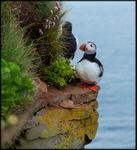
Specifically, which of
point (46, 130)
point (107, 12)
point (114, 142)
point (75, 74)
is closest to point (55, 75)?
point (75, 74)

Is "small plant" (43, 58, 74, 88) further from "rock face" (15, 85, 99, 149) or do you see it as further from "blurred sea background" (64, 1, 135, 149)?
"blurred sea background" (64, 1, 135, 149)

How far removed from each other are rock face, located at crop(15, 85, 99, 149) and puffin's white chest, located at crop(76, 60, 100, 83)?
15cm

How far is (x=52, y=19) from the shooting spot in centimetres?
1070

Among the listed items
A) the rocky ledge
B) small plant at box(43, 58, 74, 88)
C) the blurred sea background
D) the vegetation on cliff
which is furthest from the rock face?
the blurred sea background

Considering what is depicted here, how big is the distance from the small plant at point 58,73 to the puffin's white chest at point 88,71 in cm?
21

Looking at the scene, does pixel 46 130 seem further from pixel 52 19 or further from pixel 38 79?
pixel 52 19

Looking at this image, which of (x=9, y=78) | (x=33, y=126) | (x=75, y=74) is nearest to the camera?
(x=9, y=78)

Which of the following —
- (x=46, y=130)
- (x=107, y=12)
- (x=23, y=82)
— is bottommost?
(x=107, y=12)

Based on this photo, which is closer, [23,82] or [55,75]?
[23,82]

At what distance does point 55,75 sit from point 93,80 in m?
0.46

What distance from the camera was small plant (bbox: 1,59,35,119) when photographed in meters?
8.16

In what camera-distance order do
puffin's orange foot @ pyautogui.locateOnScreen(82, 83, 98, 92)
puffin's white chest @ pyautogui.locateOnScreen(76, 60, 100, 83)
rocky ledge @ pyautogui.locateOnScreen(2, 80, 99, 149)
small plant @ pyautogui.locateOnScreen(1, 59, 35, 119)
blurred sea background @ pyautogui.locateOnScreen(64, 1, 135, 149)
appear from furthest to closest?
blurred sea background @ pyautogui.locateOnScreen(64, 1, 135, 149) → puffin's orange foot @ pyautogui.locateOnScreen(82, 83, 98, 92) → puffin's white chest @ pyautogui.locateOnScreen(76, 60, 100, 83) → rocky ledge @ pyautogui.locateOnScreen(2, 80, 99, 149) → small plant @ pyautogui.locateOnScreen(1, 59, 35, 119)

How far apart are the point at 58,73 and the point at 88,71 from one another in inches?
17.3

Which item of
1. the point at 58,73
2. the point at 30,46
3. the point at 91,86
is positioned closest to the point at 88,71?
the point at 91,86
